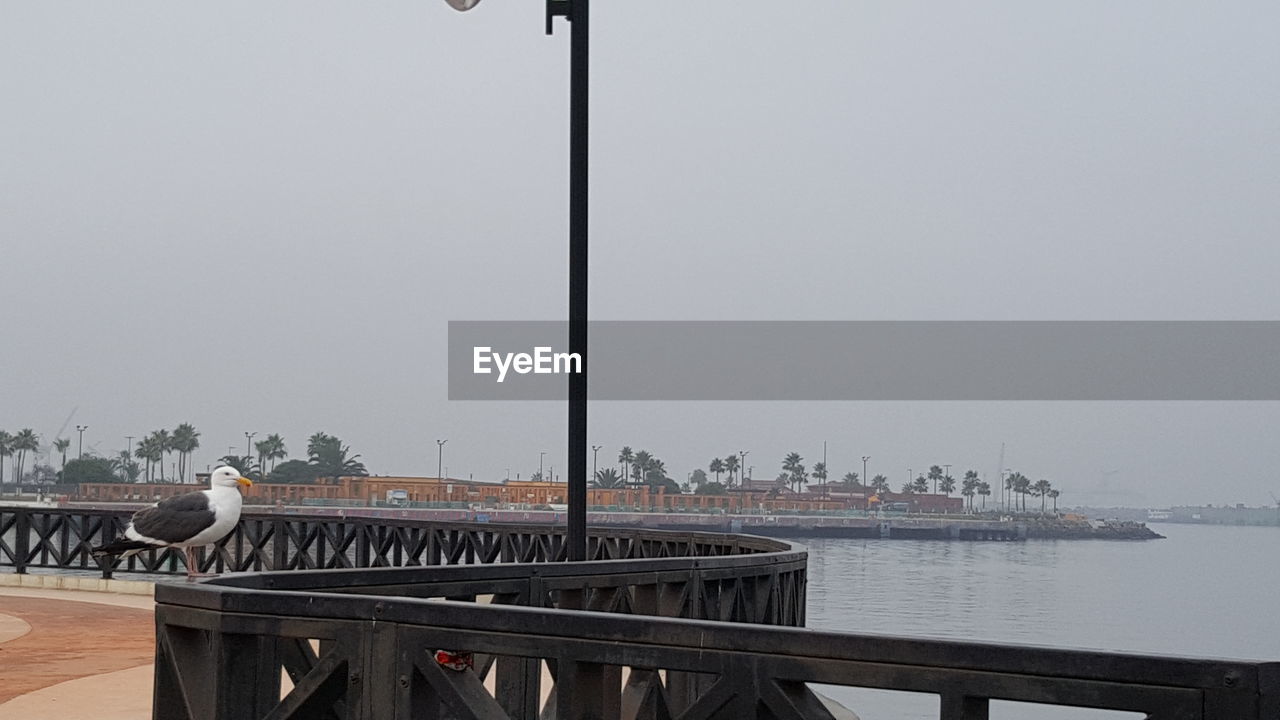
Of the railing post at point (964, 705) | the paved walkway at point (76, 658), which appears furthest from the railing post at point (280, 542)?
the railing post at point (964, 705)

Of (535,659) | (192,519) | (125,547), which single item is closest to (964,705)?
(535,659)

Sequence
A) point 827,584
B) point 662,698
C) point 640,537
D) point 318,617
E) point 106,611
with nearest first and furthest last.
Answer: point 318,617
point 662,698
point 640,537
point 106,611
point 827,584

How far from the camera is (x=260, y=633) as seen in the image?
4914 mm

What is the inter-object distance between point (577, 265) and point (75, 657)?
692cm

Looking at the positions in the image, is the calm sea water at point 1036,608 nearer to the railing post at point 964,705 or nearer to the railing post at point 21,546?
the railing post at point 21,546

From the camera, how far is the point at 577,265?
971 centimetres

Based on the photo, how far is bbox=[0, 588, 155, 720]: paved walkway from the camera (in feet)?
33.5

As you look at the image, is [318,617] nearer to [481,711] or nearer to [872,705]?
[481,711]

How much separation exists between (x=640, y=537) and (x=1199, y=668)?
13.4 m

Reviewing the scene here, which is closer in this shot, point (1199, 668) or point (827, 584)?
point (1199, 668)

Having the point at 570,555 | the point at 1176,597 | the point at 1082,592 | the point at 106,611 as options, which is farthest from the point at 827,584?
the point at 570,555

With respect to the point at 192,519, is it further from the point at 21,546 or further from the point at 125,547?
the point at 21,546

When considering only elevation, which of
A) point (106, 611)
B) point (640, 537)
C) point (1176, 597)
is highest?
point (640, 537)

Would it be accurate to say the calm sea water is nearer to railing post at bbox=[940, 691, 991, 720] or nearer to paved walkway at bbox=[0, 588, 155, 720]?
paved walkway at bbox=[0, 588, 155, 720]
